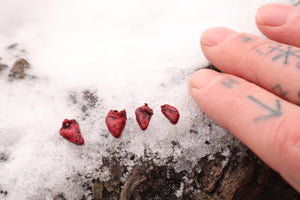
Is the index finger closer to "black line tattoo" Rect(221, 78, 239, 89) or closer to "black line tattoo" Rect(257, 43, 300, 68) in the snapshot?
"black line tattoo" Rect(221, 78, 239, 89)

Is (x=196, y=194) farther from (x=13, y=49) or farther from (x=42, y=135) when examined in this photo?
(x=13, y=49)

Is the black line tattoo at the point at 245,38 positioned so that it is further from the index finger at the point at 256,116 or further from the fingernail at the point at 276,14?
the index finger at the point at 256,116

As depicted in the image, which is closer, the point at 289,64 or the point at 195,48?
the point at 289,64

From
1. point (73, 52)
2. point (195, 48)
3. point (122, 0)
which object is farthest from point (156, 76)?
point (122, 0)

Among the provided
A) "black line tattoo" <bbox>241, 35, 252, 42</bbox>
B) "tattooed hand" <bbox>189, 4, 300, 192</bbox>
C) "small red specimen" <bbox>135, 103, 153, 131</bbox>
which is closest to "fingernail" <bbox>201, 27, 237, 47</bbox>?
"tattooed hand" <bbox>189, 4, 300, 192</bbox>

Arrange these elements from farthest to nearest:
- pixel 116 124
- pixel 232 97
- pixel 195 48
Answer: pixel 195 48, pixel 116 124, pixel 232 97

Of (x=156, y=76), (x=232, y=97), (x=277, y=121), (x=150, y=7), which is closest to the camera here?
(x=277, y=121)
